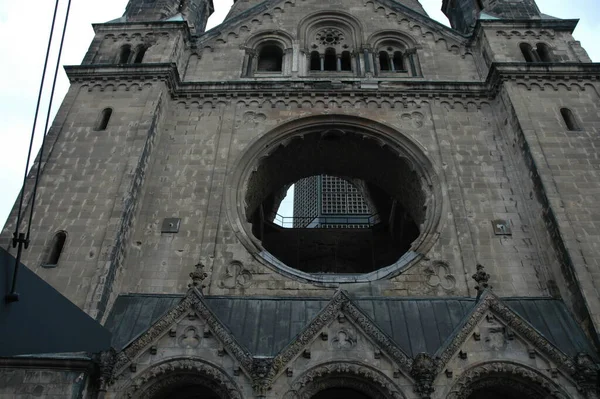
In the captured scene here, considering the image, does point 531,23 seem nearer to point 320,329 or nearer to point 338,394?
point 320,329

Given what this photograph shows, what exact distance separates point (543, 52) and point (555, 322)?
10.7 m

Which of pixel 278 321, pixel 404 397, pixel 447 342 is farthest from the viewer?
pixel 278 321

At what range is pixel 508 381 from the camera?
452 inches

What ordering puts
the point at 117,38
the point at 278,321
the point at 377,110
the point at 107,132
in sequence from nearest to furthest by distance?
the point at 278,321
the point at 107,132
the point at 377,110
the point at 117,38

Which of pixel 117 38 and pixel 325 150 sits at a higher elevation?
pixel 117 38

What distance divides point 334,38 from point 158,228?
35.1 ft

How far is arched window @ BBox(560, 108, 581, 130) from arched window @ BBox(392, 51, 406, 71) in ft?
19.3

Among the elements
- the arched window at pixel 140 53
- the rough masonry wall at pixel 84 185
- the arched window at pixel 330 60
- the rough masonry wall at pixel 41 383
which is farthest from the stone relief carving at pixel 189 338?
the arched window at pixel 330 60

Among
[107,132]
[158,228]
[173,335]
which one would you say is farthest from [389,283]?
[107,132]

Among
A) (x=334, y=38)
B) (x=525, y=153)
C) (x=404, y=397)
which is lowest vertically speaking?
(x=404, y=397)

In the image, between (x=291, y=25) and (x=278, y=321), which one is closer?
(x=278, y=321)

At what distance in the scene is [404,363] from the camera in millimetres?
11211

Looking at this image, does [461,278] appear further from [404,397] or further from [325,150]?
[325,150]

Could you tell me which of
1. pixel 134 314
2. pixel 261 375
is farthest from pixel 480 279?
pixel 134 314
